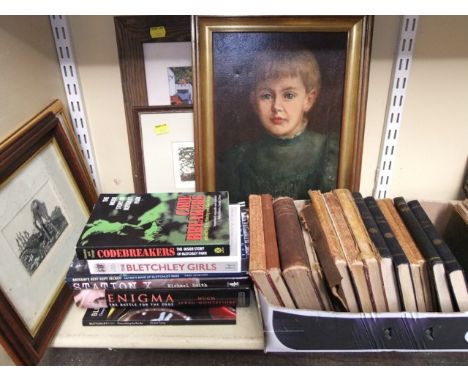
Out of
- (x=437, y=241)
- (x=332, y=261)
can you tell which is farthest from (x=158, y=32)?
(x=437, y=241)

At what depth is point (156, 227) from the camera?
2.30 ft

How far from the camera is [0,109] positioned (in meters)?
0.66

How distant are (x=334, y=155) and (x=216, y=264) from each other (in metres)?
0.37

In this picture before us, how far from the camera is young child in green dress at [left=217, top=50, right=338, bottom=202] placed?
0.78 m

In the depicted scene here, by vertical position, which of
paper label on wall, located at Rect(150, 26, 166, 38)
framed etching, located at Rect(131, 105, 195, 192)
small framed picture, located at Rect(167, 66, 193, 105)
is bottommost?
framed etching, located at Rect(131, 105, 195, 192)

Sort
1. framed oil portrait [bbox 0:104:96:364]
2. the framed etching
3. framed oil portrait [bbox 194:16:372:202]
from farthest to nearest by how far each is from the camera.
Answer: the framed etching
framed oil portrait [bbox 194:16:372:202]
framed oil portrait [bbox 0:104:96:364]

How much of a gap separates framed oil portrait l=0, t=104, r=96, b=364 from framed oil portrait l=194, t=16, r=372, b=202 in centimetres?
27

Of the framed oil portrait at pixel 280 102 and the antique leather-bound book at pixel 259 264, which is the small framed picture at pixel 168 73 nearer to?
the framed oil portrait at pixel 280 102

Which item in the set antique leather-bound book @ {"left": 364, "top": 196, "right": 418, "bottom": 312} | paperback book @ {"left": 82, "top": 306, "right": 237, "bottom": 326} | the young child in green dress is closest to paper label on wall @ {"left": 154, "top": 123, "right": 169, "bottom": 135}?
the young child in green dress

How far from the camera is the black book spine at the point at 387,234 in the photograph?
0.65m

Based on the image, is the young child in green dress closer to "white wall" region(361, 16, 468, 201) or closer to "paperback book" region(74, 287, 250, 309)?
"white wall" region(361, 16, 468, 201)

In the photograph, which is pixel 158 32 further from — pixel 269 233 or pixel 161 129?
pixel 269 233
